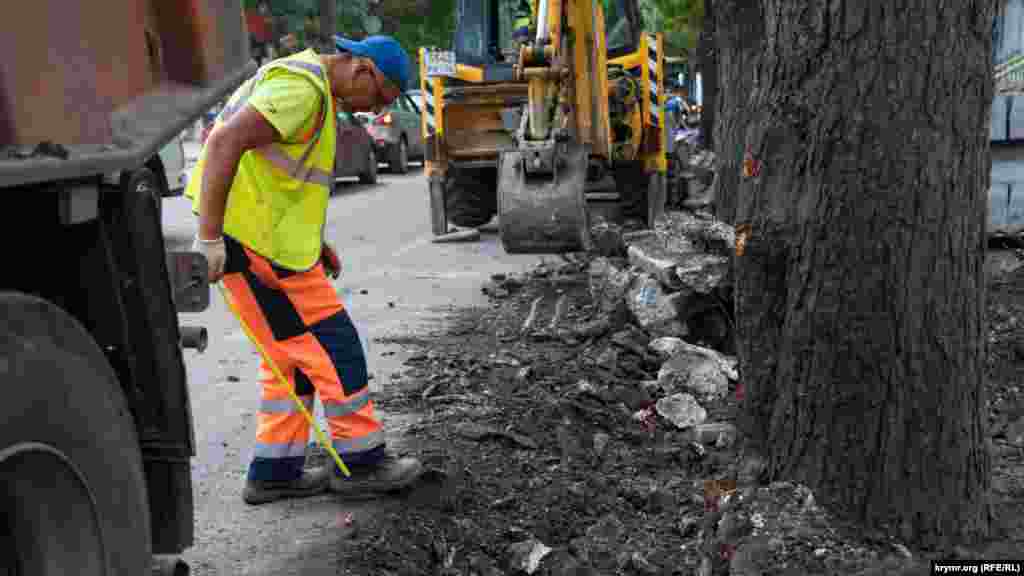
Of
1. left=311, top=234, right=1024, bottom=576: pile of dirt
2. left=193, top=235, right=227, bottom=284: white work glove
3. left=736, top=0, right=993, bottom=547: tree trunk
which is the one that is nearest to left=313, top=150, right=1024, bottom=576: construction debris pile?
left=311, top=234, right=1024, bottom=576: pile of dirt

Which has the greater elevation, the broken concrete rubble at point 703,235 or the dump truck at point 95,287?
the dump truck at point 95,287

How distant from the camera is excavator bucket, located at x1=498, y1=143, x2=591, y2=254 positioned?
843 cm

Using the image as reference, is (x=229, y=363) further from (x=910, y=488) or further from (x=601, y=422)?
(x=910, y=488)

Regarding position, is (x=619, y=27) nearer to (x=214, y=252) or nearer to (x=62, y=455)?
→ (x=214, y=252)

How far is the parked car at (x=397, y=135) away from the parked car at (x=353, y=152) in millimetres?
1339

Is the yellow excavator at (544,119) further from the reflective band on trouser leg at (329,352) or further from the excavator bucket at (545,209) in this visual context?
the reflective band on trouser leg at (329,352)

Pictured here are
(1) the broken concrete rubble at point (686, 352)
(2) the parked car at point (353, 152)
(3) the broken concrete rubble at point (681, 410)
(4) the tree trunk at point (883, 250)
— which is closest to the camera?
(4) the tree trunk at point (883, 250)

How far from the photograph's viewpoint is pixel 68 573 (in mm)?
2102

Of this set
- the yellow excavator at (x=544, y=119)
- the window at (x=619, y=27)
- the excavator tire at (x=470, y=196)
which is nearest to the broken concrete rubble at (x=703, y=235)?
the yellow excavator at (x=544, y=119)

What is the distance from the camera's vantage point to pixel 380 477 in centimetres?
422

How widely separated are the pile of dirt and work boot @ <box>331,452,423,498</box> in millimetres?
72

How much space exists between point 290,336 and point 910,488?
7.04 ft

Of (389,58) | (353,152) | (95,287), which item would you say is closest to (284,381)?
(389,58)

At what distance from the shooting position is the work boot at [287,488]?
168 inches
